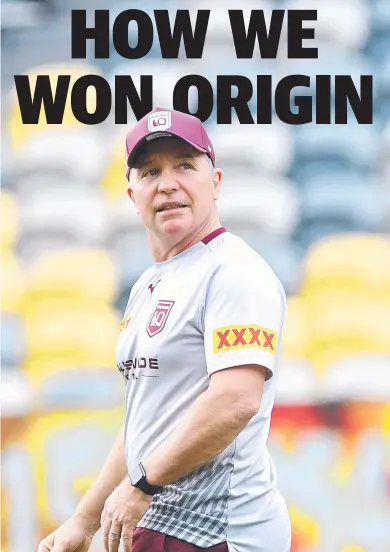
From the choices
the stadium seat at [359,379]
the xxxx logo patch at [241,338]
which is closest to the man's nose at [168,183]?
the xxxx logo patch at [241,338]

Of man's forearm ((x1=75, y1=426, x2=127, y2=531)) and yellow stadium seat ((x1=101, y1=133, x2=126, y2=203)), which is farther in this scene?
yellow stadium seat ((x1=101, y1=133, x2=126, y2=203))

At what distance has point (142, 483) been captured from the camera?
4.86ft

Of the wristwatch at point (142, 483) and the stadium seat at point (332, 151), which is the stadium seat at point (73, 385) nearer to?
the stadium seat at point (332, 151)

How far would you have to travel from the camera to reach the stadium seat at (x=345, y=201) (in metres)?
3.55

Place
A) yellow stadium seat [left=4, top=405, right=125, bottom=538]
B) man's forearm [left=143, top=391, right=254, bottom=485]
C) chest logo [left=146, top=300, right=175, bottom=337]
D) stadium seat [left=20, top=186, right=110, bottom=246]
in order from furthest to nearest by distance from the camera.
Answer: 1. stadium seat [left=20, top=186, right=110, bottom=246]
2. yellow stadium seat [left=4, top=405, right=125, bottom=538]
3. chest logo [left=146, top=300, right=175, bottom=337]
4. man's forearm [left=143, top=391, right=254, bottom=485]

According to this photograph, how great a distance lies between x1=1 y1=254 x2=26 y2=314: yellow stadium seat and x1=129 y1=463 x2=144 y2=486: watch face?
2.10 meters

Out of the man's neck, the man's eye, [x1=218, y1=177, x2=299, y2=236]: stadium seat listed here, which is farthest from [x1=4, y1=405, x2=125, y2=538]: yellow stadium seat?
the man's eye

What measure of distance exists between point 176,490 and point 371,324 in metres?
2.01

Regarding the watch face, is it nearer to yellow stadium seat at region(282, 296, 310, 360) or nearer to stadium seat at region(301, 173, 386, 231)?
yellow stadium seat at region(282, 296, 310, 360)

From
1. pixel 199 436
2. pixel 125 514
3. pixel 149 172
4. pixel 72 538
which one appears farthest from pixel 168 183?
pixel 72 538

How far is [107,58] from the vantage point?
144 inches

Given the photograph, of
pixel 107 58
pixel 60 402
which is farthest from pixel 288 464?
pixel 107 58

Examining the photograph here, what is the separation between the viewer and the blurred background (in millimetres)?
3336

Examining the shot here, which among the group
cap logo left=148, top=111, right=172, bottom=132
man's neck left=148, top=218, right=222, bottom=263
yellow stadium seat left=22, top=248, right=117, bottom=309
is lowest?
man's neck left=148, top=218, right=222, bottom=263
